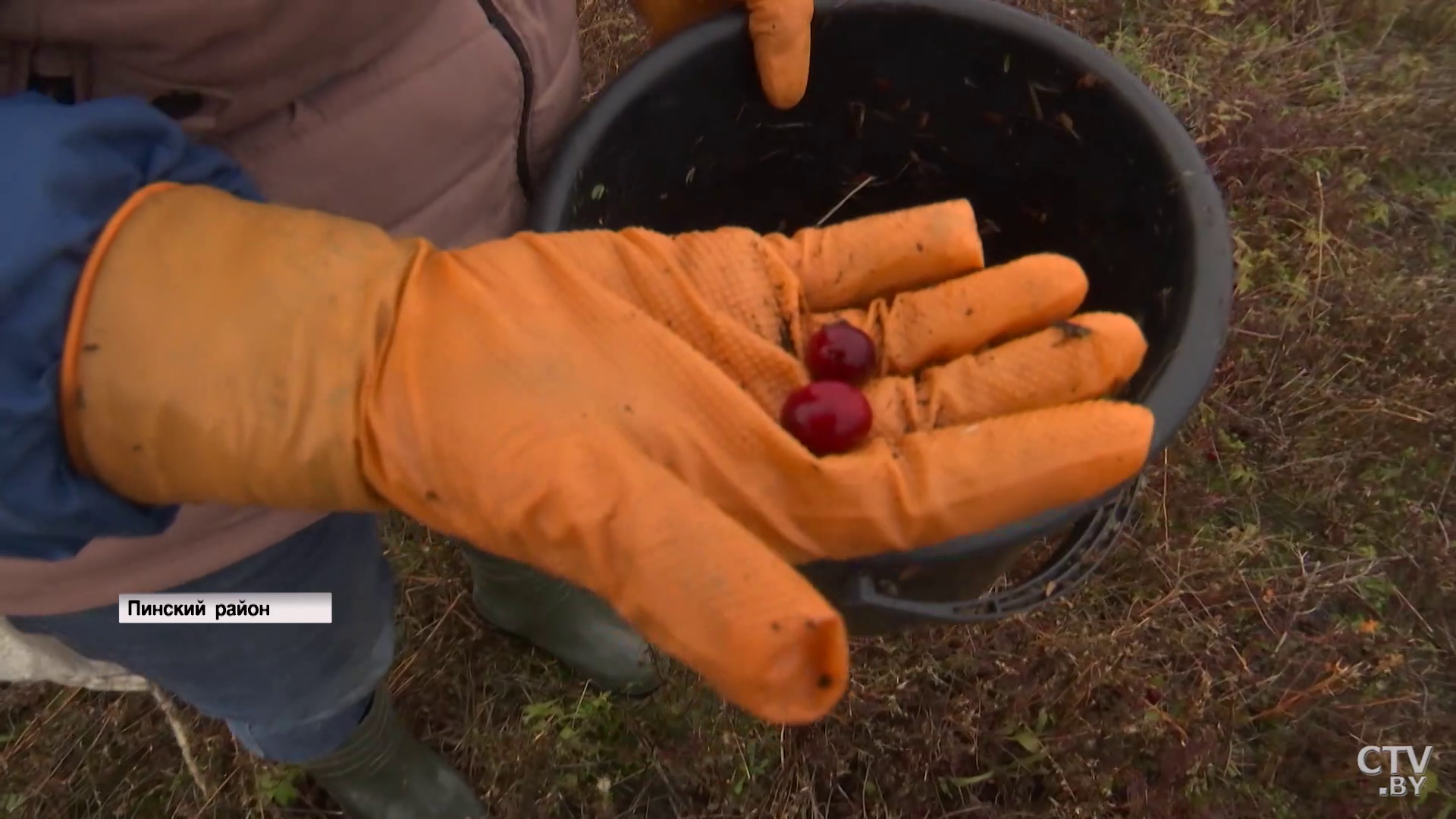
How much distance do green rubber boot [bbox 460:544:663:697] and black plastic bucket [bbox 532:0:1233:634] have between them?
0.54 meters

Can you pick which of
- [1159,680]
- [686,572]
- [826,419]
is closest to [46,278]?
[686,572]

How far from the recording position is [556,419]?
Result: 0.67 m

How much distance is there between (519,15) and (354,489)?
0.52 metres

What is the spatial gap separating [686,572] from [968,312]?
41 cm

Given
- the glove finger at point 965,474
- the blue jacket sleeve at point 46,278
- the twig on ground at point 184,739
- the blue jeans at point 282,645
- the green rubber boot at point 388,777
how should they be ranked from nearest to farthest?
1. the blue jacket sleeve at point 46,278
2. the glove finger at point 965,474
3. the blue jeans at point 282,645
4. the green rubber boot at point 388,777
5. the twig on ground at point 184,739

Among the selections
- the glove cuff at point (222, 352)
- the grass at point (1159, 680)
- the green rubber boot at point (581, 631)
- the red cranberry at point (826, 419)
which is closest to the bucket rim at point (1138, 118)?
the red cranberry at point (826, 419)

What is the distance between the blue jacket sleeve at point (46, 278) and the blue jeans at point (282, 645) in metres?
0.36

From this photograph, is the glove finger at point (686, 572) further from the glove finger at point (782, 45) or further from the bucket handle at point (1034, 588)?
the glove finger at point (782, 45)

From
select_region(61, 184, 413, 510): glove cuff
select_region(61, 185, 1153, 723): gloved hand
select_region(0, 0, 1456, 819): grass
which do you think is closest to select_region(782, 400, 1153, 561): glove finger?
select_region(61, 185, 1153, 723): gloved hand

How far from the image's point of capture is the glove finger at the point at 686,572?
62cm

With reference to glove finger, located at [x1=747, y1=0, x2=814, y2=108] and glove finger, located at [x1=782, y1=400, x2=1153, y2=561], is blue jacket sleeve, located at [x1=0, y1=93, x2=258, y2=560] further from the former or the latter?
glove finger, located at [x1=747, y1=0, x2=814, y2=108]

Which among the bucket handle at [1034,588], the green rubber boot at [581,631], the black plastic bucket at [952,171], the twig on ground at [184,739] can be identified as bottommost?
the twig on ground at [184,739]

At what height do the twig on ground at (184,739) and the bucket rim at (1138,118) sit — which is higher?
the bucket rim at (1138,118)

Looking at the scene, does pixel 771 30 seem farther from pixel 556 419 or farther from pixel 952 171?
pixel 556 419
